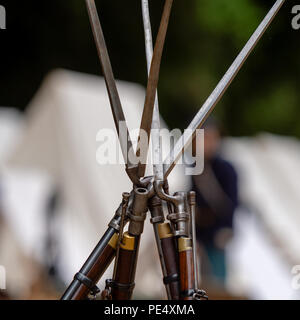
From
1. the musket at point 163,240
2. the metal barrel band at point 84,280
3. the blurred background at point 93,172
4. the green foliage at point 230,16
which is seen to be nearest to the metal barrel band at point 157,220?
the musket at point 163,240

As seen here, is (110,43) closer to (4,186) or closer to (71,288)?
(4,186)

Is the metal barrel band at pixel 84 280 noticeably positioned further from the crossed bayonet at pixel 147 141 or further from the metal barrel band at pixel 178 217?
the metal barrel band at pixel 178 217

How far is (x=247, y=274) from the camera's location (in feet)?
10.6

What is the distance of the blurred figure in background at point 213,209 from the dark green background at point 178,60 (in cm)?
433

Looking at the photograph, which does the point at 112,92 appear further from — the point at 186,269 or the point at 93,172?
the point at 93,172

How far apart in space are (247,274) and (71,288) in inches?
99.6

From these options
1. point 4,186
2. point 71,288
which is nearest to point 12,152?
point 4,186

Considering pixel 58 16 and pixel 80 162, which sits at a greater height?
pixel 58 16

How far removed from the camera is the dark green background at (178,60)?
273 inches

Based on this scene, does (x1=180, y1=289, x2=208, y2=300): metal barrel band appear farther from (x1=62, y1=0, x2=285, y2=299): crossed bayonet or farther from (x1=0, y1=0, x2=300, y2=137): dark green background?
(x1=0, y1=0, x2=300, y2=137): dark green background

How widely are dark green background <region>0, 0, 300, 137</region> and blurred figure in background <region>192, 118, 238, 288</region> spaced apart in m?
4.33

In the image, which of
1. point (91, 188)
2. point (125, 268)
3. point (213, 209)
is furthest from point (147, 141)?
point (91, 188)

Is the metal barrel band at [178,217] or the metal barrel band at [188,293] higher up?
the metal barrel band at [178,217]

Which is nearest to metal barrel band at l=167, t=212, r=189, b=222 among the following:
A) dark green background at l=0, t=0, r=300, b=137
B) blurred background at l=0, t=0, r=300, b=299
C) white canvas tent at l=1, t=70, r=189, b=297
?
blurred background at l=0, t=0, r=300, b=299
